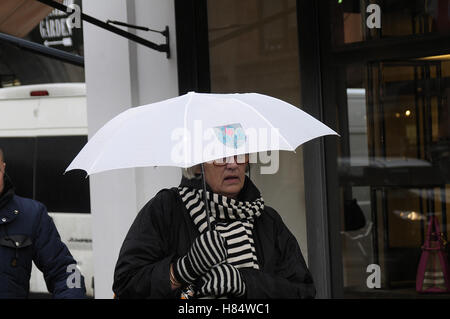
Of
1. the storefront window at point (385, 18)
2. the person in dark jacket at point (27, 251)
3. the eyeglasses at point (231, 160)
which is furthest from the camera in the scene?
the storefront window at point (385, 18)

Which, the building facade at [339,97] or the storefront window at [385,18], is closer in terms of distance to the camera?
the storefront window at [385,18]

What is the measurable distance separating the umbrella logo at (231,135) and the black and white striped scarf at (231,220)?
40 cm

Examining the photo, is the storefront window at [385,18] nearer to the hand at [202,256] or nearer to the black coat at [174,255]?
the black coat at [174,255]

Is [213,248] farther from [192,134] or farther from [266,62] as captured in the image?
[266,62]

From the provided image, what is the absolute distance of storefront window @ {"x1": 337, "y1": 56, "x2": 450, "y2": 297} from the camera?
18.5ft

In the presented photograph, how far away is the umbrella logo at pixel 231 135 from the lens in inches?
126

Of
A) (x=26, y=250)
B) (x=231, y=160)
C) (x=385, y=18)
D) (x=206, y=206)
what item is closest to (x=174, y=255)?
(x=206, y=206)

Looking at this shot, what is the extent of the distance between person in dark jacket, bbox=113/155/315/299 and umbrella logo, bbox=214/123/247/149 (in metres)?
0.38

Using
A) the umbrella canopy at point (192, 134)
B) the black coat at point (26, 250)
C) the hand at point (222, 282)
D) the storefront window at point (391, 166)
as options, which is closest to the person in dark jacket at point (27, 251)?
the black coat at point (26, 250)

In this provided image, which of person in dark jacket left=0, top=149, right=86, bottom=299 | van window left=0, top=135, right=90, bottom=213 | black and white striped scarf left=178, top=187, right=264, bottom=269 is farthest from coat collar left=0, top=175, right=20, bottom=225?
van window left=0, top=135, right=90, bottom=213

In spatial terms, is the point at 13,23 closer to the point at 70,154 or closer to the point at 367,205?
the point at 70,154

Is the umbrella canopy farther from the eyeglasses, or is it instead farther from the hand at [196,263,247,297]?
the hand at [196,263,247,297]

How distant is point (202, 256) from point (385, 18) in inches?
119

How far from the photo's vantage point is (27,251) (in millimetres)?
4461
